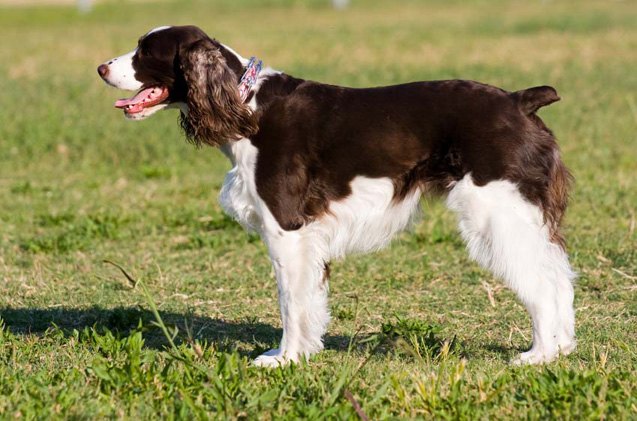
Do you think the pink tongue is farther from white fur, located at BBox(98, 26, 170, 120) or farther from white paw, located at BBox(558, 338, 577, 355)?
white paw, located at BBox(558, 338, 577, 355)

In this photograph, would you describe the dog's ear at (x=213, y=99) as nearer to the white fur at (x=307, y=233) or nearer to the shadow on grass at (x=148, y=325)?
the white fur at (x=307, y=233)

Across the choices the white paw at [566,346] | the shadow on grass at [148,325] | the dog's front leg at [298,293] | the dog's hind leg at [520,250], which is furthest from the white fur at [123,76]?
the white paw at [566,346]

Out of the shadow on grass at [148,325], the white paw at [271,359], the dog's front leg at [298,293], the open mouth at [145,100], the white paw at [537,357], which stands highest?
the open mouth at [145,100]

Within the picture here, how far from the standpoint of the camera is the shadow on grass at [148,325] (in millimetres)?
5941

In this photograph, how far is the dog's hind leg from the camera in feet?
16.8

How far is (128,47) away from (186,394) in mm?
13744

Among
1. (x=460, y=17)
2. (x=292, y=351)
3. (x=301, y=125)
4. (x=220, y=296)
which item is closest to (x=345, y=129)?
(x=301, y=125)

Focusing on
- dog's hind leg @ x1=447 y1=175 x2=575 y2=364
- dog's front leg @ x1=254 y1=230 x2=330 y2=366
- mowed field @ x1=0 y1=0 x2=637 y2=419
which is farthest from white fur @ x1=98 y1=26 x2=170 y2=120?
dog's hind leg @ x1=447 y1=175 x2=575 y2=364

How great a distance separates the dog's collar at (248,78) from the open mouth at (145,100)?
0.45m

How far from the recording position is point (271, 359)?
209 inches

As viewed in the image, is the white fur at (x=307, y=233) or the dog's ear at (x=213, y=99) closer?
the dog's ear at (x=213, y=99)

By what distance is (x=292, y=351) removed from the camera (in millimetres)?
5418

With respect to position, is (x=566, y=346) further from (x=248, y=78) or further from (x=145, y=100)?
(x=145, y=100)

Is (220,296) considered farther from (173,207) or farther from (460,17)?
(460,17)
